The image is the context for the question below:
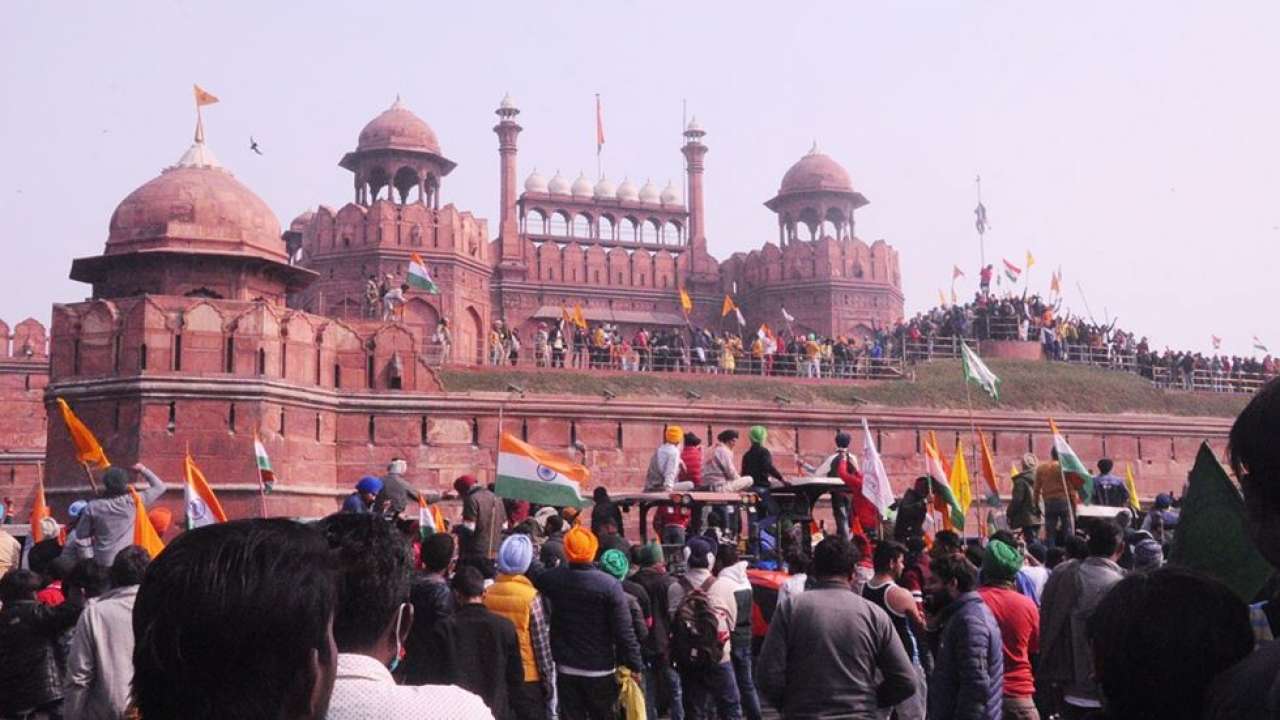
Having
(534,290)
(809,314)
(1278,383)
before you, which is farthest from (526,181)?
(1278,383)

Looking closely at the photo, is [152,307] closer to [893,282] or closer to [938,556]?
[938,556]

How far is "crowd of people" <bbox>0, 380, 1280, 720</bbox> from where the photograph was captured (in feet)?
6.57

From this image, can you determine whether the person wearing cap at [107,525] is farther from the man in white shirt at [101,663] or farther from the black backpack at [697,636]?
the man in white shirt at [101,663]

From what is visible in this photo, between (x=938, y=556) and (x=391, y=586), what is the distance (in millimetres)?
3569

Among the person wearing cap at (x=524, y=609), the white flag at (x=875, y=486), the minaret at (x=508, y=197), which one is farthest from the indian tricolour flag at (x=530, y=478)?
the minaret at (x=508, y=197)

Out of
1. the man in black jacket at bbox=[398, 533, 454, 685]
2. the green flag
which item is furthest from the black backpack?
the green flag

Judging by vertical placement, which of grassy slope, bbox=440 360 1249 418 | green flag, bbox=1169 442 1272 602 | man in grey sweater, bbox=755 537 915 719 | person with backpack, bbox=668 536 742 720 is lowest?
person with backpack, bbox=668 536 742 720

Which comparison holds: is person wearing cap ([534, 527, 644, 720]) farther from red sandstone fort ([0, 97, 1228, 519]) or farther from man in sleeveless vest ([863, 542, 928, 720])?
red sandstone fort ([0, 97, 1228, 519])

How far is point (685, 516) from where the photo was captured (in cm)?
1415

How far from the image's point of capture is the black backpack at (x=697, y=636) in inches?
316

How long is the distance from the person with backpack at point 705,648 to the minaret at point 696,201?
4055 cm

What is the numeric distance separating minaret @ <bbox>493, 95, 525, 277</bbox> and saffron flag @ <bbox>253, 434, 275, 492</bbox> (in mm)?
22635

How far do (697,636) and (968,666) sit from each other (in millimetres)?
2541

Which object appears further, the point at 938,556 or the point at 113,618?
the point at 938,556
